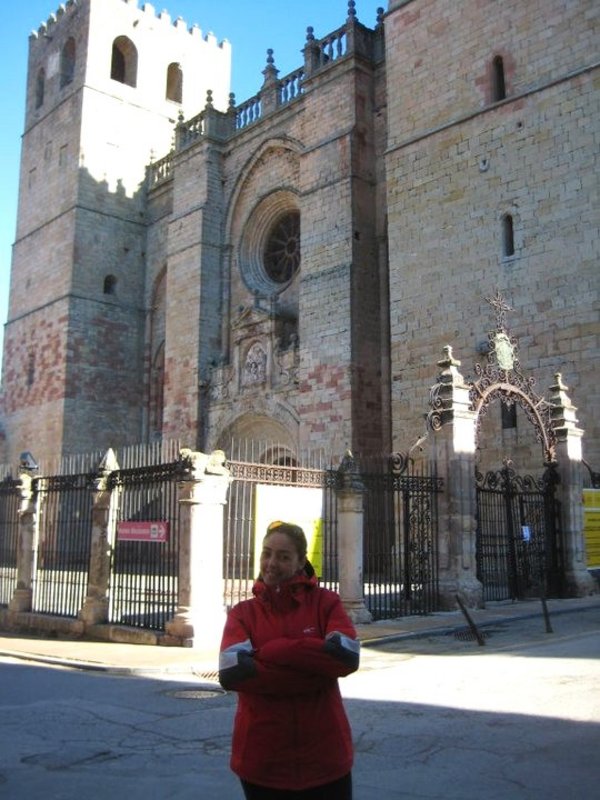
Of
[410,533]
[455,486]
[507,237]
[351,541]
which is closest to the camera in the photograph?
[351,541]

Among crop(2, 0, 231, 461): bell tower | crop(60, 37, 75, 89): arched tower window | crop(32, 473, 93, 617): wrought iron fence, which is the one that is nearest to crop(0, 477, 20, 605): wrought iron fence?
crop(32, 473, 93, 617): wrought iron fence

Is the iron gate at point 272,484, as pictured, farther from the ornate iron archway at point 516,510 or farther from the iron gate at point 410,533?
the ornate iron archway at point 516,510

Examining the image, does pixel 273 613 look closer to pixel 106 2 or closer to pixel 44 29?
pixel 106 2

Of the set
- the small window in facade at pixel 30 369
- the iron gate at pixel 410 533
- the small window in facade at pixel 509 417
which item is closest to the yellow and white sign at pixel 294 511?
the iron gate at pixel 410 533

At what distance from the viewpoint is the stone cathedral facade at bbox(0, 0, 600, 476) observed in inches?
621

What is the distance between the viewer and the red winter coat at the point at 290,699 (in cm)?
250

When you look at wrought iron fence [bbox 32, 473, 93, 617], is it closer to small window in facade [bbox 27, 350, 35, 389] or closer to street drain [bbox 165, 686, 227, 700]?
street drain [bbox 165, 686, 227, 700]

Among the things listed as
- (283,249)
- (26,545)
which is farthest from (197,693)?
(283,249)

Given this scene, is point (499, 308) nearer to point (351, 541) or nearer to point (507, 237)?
point (507, 237)

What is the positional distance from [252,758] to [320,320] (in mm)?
17533

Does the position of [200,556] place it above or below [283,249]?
below

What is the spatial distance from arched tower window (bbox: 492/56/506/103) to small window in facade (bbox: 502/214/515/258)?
8.43 ft

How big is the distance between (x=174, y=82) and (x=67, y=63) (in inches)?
158

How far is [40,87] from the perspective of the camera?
31.6 metres
